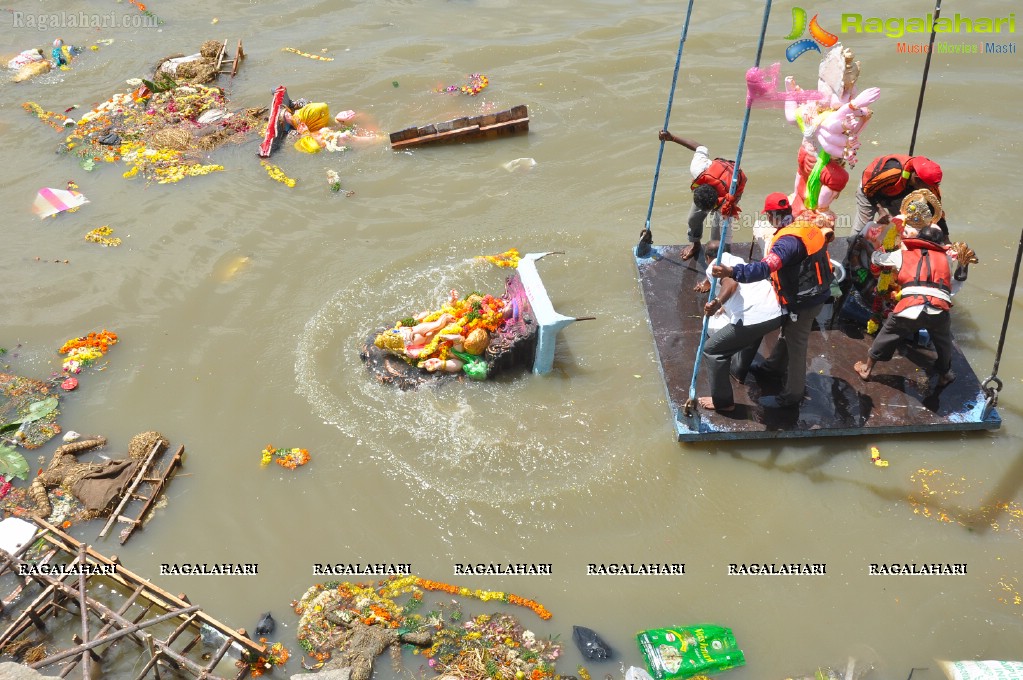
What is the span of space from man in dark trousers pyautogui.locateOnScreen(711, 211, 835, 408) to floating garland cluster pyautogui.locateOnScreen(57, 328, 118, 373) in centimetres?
694

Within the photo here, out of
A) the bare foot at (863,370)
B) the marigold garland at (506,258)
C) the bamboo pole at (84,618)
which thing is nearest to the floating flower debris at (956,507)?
the bare foot at (863,370)

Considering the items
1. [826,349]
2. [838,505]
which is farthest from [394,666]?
[826,349]

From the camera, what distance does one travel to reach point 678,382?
8.03 meters

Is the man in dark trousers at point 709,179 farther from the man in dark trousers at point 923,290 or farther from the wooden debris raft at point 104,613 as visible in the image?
the wooden debris raft at point 104,613

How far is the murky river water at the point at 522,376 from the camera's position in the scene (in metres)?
6.73

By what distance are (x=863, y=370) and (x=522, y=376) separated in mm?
3509

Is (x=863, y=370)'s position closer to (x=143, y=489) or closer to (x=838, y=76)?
(x=838, y=76)

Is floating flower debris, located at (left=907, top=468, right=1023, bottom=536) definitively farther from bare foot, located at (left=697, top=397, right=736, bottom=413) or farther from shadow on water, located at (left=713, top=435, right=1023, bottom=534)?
bare foot, located at (left=697, top=397, right=736, bottom=413)

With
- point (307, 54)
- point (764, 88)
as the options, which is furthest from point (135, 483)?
point (307, 54)

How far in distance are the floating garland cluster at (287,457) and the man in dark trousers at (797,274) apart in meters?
4.29

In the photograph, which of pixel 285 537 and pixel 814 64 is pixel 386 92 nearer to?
pixel 814 64

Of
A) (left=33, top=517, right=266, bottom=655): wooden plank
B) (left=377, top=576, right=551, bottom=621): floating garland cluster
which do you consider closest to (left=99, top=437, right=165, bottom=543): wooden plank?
(left=33, top=517, right=266, bottom=655): wooden plank

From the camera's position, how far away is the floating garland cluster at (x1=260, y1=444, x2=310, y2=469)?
25.2 feet

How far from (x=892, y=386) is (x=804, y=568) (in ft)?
7.66
